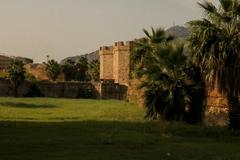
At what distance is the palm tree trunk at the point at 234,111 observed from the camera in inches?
1132

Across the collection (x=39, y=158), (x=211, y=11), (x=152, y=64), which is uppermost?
(x=211, y=11)

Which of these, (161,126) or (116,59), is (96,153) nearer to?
(161,126)

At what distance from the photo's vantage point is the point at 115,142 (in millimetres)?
20906

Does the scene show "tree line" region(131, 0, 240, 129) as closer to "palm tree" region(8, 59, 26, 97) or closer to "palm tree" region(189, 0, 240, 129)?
"palm tree" region(189, 0, 240, 129)

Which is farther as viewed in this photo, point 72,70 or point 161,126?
point 72,70

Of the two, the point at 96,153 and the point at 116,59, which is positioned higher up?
the point at 116,59

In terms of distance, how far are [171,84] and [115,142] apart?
1145 cm

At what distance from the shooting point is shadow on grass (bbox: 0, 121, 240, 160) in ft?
56.2

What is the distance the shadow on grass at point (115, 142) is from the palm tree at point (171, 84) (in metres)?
3.23

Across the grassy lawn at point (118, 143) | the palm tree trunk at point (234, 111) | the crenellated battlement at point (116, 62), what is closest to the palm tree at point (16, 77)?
the crenellated battlement at point (116, 62)

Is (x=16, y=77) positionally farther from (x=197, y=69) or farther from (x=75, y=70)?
(x=197, y=69)

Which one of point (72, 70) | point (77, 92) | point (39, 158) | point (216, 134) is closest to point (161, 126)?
point (216, 134)

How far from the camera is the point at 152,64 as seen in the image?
32.7 m

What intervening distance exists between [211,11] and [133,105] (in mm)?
18460
